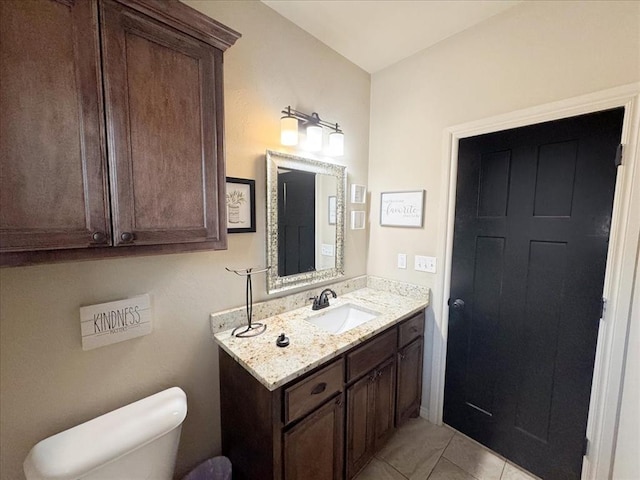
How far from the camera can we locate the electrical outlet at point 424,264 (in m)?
1.96

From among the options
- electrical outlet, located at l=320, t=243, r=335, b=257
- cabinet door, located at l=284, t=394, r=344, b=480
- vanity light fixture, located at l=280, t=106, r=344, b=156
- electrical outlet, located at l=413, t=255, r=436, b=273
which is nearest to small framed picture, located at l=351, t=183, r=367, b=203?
vanity light fixture, located at l=280, t=106, r=344, b=156

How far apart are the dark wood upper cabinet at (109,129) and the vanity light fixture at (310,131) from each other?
0.53 m

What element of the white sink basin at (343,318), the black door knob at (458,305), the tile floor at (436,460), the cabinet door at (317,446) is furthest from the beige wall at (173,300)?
the black door knob at (458,305)

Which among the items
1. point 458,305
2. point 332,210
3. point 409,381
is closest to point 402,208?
point 332,210

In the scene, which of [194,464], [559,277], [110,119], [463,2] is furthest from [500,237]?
[194,464]

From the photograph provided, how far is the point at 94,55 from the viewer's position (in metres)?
0.81

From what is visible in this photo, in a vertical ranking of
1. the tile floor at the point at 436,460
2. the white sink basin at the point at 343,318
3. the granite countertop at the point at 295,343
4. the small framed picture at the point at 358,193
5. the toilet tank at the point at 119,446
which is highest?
the small framed picture at the point at 358,193

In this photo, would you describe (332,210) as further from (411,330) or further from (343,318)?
(411,330)

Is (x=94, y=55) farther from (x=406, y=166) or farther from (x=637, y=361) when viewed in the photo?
(x=637, y=361)

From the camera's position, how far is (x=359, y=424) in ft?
4.89

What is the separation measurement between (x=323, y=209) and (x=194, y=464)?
170 cm

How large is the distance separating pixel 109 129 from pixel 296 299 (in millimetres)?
1328

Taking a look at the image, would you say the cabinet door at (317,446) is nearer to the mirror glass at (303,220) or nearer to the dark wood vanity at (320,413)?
the dark wood vanity at (320,413)

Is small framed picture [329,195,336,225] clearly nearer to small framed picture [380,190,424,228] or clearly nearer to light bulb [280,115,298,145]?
small framed picture [380,190,424,228]
